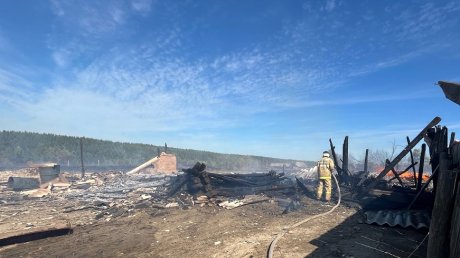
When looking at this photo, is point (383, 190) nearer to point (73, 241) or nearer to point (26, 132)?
point (73, 241)

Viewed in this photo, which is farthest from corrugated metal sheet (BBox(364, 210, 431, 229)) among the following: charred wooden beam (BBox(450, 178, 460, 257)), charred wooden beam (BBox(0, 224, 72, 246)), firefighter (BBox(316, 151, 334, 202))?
charred wooden beam (BBox(0, 224, 72, 246))

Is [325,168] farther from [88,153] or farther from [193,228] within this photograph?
[88,153]

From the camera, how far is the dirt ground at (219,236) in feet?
21.6

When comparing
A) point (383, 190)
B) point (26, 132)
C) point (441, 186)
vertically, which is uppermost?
point (26, 132)

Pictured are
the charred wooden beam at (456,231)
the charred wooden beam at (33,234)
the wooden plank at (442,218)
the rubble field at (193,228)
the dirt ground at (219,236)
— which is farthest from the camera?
the charred wooden beam at (33,234)

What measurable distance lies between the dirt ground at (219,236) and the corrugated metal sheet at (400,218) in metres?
0.17

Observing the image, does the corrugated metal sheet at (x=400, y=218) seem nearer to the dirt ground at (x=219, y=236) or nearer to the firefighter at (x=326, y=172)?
the dirt ground at (x=219, y=236)

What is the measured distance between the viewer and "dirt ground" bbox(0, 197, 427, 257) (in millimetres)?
6570

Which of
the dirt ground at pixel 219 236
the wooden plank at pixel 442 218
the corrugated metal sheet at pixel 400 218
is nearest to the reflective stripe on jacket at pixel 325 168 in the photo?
the dirt ground at pixel 219 236

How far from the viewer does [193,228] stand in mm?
8867

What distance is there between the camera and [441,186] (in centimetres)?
416

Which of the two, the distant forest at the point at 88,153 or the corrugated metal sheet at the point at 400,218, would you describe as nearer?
the corrugated metal sheet at the point at 400,218

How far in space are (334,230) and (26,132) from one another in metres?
43.8

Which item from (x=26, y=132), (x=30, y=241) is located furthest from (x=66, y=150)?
(x=30, y=241)
